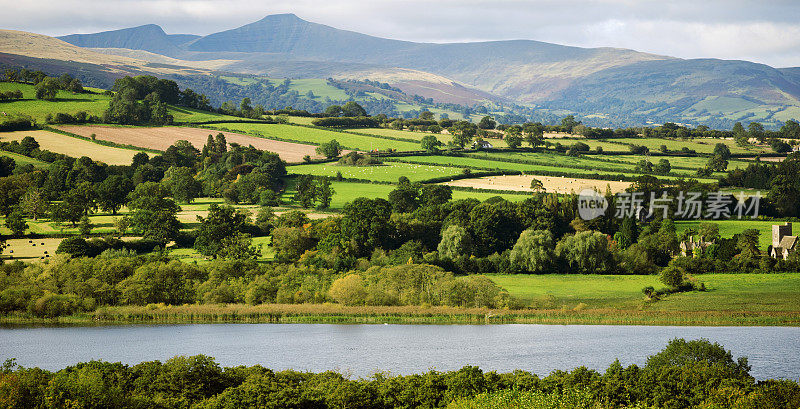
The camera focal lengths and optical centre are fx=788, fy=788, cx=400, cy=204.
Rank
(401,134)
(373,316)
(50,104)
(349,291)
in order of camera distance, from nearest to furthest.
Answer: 1. (373,316)
2. (349,291)
3. (50,104)
4. (401,134)

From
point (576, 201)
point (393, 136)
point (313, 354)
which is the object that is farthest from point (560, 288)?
point (393, 136)

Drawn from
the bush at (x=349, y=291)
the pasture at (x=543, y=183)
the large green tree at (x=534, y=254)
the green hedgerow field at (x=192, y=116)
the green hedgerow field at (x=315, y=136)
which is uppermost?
the green hedgerow field at (x=192, y=116)

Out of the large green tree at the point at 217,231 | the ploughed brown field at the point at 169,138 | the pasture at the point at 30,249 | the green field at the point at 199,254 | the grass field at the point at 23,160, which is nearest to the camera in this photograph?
the pasture at the point at 30,249

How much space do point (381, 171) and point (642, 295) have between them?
204 ft

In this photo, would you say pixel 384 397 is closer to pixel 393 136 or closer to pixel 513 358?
pixel 513 358

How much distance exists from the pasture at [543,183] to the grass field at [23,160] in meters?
61.0

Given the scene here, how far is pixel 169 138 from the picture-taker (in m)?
141

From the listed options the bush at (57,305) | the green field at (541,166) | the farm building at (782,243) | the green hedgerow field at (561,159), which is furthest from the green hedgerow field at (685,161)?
the bush at (57,305)

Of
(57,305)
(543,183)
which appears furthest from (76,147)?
(543,183)

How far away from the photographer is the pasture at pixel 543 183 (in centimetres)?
10819

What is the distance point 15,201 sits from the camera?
3991 inches

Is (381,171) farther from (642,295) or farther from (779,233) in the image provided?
(642,295)

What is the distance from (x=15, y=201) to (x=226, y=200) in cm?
2663

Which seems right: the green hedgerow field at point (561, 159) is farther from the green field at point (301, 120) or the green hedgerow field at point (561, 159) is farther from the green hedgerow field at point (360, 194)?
the green field at point (301, 120)
